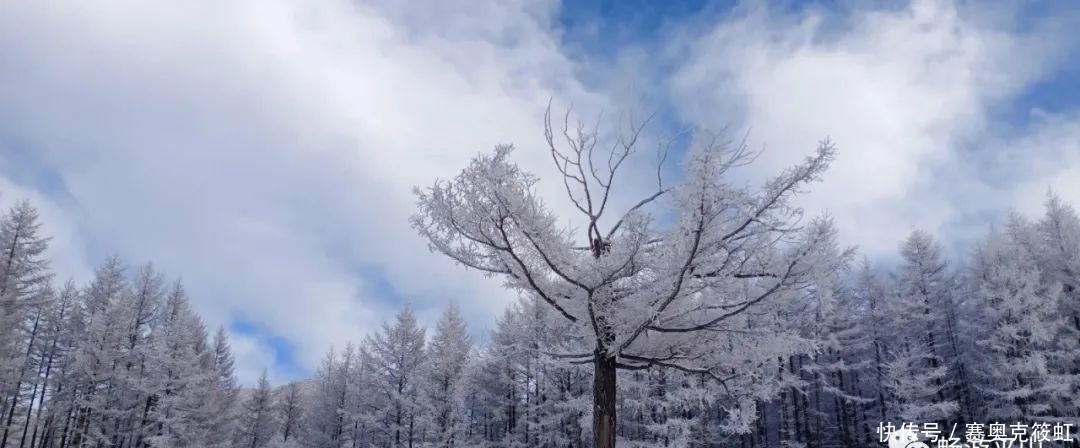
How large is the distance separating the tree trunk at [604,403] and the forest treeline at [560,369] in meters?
13.0

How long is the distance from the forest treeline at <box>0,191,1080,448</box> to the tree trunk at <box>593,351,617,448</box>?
13.0m

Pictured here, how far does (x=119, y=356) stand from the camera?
2844cm

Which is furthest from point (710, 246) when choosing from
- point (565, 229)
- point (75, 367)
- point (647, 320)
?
point (75, 367)

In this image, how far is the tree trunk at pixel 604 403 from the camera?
25.9 feet

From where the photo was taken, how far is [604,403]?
8.09 meters

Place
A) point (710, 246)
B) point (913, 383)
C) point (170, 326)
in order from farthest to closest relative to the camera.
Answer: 1. point (170, 326)
2. point (913, 383)
3. point (710, 246)

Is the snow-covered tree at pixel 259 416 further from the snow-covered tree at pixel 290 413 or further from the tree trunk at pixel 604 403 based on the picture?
the tree trunk at pixel 604 403

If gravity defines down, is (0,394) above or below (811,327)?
below

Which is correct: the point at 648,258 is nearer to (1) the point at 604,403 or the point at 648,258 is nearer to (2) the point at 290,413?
(1) the point at 604,403

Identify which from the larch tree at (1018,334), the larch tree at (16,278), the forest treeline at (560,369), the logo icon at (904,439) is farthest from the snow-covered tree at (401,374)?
the larch tree at (1018,334)

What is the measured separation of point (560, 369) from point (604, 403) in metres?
16.8

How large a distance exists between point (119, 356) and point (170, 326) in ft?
7.88

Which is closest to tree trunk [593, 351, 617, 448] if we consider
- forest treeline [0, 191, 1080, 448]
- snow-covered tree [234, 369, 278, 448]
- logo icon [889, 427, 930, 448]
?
logo icon [889, 427, 930, 448]

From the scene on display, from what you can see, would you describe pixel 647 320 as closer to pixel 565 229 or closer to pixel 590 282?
pixel 590 282
